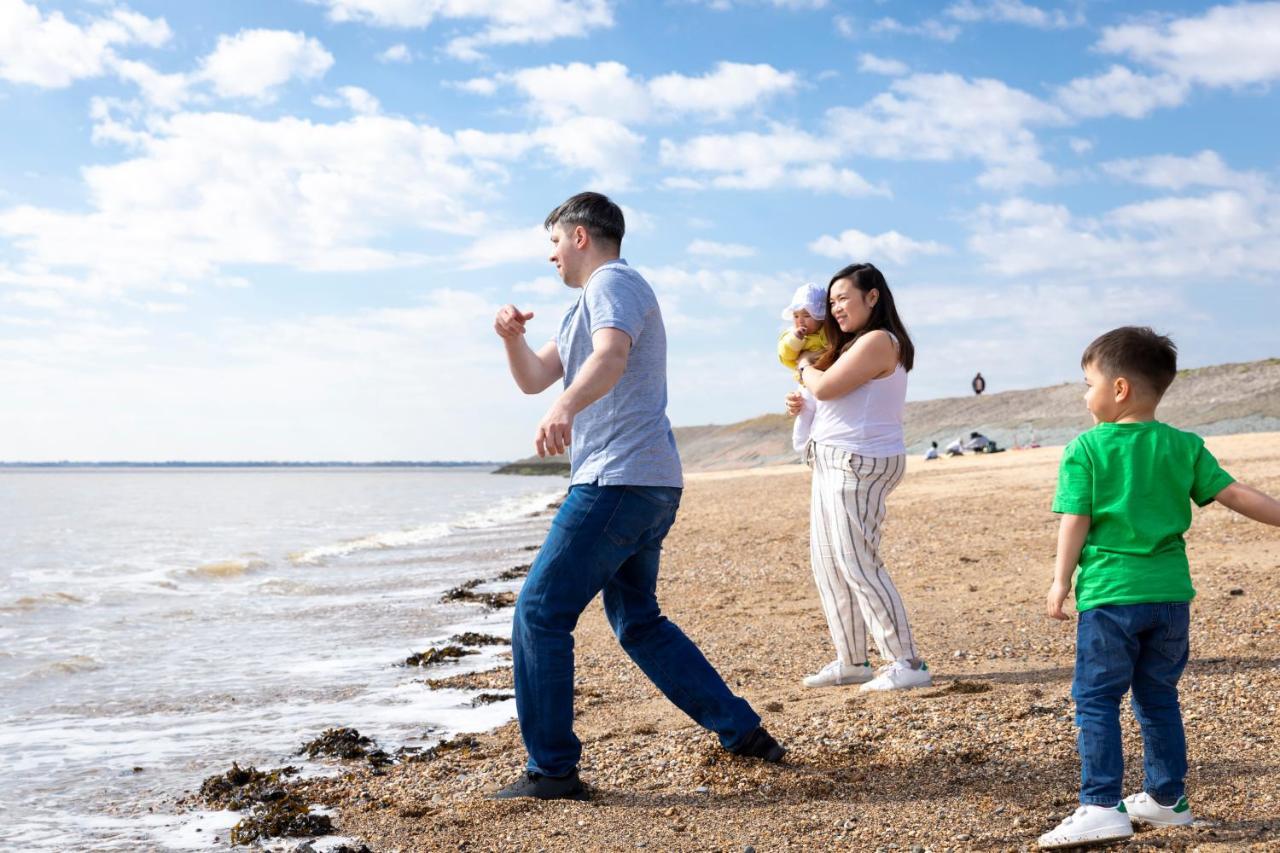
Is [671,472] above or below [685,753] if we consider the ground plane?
above

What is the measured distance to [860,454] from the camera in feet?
16.5

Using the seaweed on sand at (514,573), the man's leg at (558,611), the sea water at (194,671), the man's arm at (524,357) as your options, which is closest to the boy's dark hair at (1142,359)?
the man's leg at (558,611)

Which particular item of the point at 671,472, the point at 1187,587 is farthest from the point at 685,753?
the point at 1187,587

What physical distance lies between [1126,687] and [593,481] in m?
1.75

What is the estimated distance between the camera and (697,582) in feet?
34.9

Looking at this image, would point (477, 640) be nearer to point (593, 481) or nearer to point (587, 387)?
point (593, 481)

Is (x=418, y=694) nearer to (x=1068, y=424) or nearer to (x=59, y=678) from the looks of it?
(x=59, y=678)

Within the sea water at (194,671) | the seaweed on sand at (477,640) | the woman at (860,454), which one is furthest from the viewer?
the seaweed on sand at (477,640)

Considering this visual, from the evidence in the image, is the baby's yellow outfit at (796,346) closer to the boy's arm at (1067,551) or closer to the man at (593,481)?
the man at (593,481)

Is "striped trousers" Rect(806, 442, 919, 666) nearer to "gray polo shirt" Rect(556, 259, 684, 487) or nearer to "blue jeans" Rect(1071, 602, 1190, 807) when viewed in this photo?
"gray polo shirt" Rect(556, 259, 684, 487)

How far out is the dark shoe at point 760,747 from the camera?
4.01 m

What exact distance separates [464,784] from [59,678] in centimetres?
467

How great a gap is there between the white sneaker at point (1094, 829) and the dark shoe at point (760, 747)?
1.16 m

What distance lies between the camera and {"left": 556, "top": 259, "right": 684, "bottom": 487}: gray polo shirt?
3629mm
